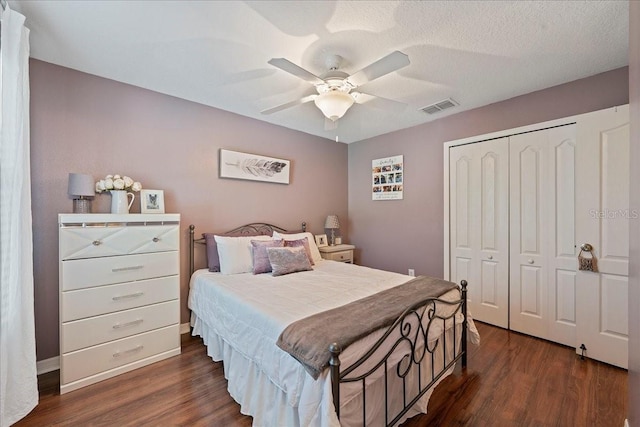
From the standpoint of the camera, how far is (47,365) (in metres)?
2.29

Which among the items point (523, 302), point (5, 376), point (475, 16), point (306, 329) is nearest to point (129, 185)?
point (5, 376)

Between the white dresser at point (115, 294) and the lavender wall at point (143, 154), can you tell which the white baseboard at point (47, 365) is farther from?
the white dresser at point (115, 294)

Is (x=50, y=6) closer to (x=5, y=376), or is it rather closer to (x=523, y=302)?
(x=5, y=376)

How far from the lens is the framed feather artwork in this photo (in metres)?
3.32

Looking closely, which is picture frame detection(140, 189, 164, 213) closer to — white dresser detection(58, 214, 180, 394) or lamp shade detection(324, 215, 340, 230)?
white dresser detection(58, 214, 180, 394)

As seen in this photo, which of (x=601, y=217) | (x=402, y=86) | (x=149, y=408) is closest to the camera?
(x=149, y=408)

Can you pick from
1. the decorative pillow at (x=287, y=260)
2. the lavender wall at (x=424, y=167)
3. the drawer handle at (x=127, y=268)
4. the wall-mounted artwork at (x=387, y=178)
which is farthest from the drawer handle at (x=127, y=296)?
the wall-mounted artwork at (x=387, y=178)

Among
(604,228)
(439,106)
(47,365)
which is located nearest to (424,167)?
(439,106)

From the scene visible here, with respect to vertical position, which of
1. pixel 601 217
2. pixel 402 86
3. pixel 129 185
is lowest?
pixel 601 217

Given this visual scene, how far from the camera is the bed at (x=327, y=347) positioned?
4.42 feet

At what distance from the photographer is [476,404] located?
1.91 meters

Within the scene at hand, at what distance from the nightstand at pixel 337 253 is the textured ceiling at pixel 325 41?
2.22 m

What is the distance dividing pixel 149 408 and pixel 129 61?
2.72m

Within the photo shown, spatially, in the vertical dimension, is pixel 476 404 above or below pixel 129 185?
below
